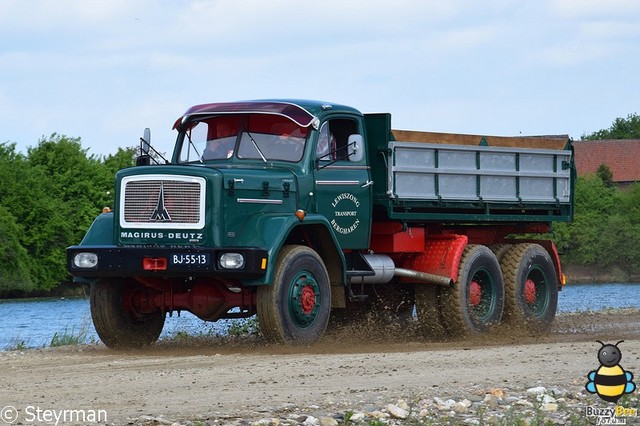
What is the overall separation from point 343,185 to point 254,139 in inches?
49.9

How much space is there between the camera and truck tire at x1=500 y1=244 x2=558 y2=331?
19.7 metres

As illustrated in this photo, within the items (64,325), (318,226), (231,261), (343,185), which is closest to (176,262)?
(231,261)

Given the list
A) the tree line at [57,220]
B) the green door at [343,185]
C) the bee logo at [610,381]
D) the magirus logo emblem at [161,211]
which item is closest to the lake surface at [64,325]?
the green door at [343,185]

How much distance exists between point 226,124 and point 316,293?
257cm

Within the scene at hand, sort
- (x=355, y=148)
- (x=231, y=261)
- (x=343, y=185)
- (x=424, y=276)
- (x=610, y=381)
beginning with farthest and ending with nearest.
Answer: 1. (x=424, y=276)
2. (x=355, y=148)
3. (x=343, y=185)
4. (x=231, y=261)
5. (x=610, y=381)

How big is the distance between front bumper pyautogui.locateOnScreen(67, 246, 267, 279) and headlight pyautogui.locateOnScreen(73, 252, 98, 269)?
148mm

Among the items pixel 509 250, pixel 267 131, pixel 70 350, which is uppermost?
pixel 267 131

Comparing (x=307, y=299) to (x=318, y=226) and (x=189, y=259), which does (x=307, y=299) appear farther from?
(x=189, y=259)

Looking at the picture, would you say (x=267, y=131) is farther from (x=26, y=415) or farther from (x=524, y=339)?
(x=26, y=415)

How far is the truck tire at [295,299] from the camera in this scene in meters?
15.1

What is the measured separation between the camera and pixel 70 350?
17.0 m

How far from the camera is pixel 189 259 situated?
48.8 ft

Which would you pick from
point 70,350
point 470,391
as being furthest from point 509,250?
point 470,391

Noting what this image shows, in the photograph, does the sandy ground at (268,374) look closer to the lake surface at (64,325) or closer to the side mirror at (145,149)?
the side mirror at (145,149)
